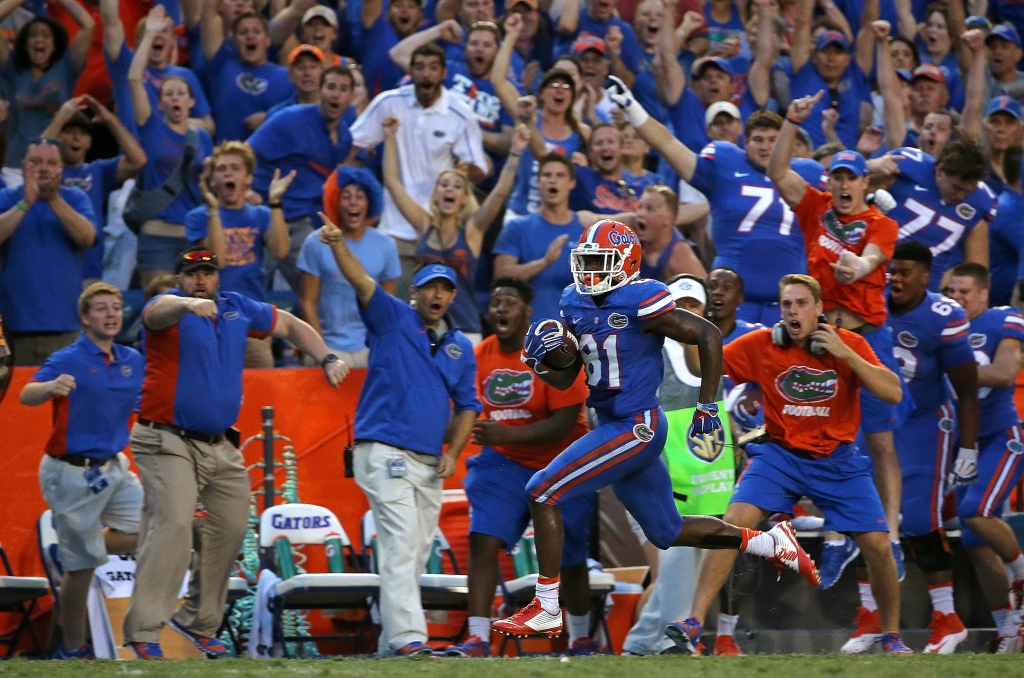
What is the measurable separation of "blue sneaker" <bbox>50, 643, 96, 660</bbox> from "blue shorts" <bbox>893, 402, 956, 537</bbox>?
4.64 metres

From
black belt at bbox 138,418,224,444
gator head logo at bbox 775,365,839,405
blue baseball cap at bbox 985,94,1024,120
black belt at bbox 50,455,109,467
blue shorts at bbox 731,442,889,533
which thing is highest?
blue baseball cap at bbox 985,94,1024,120

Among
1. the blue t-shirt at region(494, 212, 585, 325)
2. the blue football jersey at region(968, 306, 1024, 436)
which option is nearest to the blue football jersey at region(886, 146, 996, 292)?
the blue football jersey at region(968, 306, 1024, 436)

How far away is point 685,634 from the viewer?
22.2 feet

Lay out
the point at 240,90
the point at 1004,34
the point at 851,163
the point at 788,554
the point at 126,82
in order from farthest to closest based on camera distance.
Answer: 1. the point at 1004,34
2. the point at 240,90
3. the point at 126,82
4. the point at 851,163
5. the point at 788,554

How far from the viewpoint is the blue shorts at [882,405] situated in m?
7.89

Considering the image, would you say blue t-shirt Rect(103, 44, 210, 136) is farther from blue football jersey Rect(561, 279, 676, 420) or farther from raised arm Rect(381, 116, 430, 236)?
blue football jersey Rect(561, 279, 676, 420)

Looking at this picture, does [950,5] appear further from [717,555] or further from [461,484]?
[717,555]

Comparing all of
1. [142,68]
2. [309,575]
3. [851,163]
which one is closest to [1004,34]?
[851,163]

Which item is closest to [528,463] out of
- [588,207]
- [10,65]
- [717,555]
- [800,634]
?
[717,555]

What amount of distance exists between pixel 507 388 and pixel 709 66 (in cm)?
427

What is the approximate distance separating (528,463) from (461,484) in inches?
58.5

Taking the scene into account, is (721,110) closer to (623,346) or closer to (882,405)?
(882,405)

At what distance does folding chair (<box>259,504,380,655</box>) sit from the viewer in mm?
7648

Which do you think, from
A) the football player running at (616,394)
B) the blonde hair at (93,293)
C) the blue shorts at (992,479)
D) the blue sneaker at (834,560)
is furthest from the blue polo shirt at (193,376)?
the blue shorts at (992,479)
